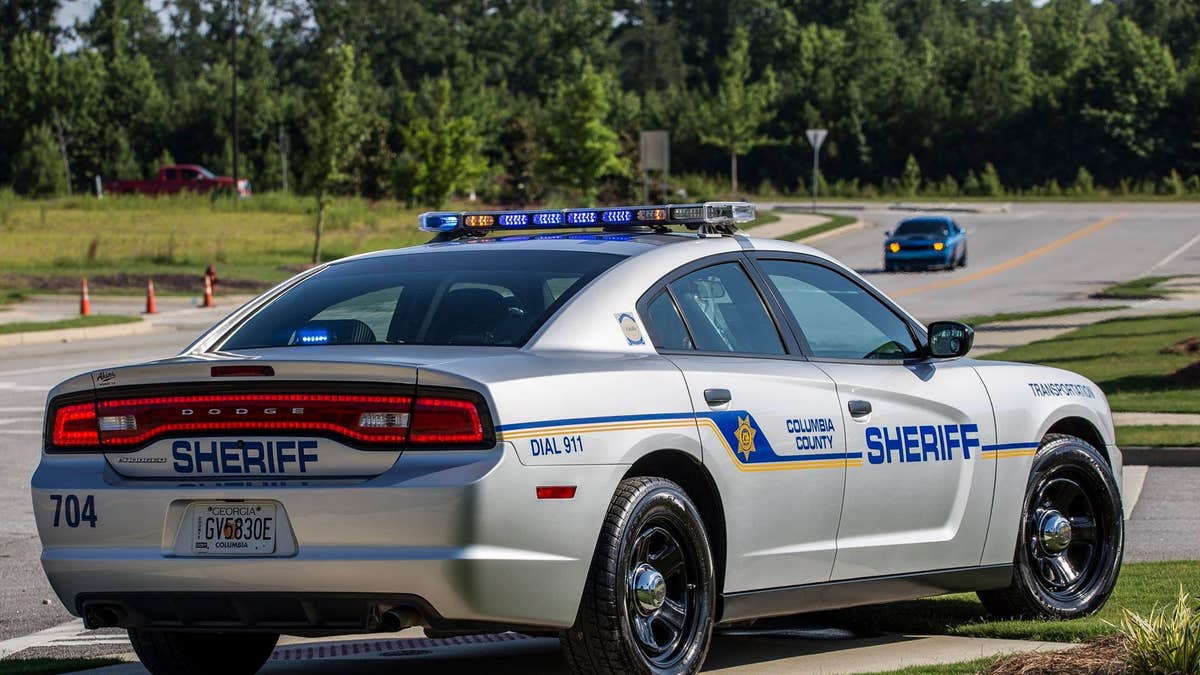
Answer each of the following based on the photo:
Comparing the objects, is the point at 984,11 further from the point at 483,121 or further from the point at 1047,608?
the point at 1047,608

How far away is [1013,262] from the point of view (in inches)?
1763

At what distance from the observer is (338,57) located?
43844 millimetres

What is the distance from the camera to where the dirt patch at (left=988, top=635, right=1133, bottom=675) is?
220 inches

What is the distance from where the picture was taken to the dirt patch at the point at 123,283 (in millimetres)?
38562

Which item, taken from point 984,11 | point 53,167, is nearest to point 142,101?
point 53,167

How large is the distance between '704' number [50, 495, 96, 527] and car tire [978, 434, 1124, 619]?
3.72 metres

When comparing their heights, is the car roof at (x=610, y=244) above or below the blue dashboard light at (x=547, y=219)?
below

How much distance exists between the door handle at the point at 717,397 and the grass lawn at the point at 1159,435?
8830 millimetres

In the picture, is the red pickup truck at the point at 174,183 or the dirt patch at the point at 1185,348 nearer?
the dirt patch at the point at 1185,348

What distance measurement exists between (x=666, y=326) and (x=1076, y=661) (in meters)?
1.75

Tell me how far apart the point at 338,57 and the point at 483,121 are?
55.4 metres

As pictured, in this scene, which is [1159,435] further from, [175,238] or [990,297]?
[175,238]

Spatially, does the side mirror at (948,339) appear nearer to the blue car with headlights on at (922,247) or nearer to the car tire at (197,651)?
the car tire at (197,651)

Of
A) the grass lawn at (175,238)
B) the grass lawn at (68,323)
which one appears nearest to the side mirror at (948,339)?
the grass lawn at (68,323)
